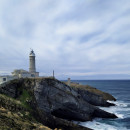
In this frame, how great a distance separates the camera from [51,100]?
3034cm

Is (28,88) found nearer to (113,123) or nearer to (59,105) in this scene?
(59,105)

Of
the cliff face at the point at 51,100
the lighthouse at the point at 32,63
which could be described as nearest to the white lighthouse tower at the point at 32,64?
the lighthouse at the point at 32,63

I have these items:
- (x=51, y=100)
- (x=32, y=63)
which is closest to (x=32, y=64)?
(x=32, y=63)

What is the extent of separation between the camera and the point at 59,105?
1219 inches

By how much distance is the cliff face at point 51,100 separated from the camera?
83.3ft

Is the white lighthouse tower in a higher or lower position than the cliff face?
higher

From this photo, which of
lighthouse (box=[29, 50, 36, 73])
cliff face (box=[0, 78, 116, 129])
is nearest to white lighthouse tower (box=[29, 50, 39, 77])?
lighthouse (box=[29, 50, 36, 73])

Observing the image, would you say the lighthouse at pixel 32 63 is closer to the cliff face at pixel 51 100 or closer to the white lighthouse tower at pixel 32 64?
the white lighthouse tower at pixel 32 64

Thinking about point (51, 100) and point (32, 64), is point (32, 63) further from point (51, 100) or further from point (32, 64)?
point (51, 100)

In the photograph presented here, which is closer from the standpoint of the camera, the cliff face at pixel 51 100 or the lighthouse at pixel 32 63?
the cliff face at pixel 51 100

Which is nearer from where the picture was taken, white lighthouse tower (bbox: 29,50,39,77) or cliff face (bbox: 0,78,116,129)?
cliff face (bbox: 0,78,116,129)

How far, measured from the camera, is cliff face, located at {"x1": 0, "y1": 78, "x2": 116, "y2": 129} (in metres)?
25.4

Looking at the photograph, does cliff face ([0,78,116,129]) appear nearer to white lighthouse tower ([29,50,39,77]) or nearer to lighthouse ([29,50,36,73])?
white lighthouse tower ([29,50,39,77])

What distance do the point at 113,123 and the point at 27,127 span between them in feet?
77.5
